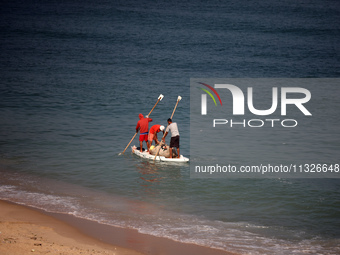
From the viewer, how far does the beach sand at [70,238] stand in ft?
37.7

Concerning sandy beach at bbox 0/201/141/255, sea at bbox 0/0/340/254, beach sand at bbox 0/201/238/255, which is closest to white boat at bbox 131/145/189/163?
sea at bbox 0/0/340/254

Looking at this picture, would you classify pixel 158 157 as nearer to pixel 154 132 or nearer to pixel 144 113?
pixel 154 132

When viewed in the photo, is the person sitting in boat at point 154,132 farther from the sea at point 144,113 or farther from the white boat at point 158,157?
the sea at point 144,113

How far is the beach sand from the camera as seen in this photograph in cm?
1148

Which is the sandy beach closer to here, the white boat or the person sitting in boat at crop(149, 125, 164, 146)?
the white boat

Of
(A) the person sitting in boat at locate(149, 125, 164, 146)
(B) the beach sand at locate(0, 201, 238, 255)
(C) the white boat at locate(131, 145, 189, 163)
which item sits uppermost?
(A) the person sitting in boat at locate(149, 125, 164, 146)

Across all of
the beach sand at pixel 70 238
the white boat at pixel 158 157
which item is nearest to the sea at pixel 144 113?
the white boat at pixel 158 157

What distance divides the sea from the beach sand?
1.62 ft

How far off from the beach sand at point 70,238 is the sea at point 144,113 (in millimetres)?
495

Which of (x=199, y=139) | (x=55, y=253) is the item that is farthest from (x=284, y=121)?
(x=55, y=253)

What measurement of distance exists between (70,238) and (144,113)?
1737cm

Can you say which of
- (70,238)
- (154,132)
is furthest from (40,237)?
(154,132)

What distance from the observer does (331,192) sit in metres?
17.6

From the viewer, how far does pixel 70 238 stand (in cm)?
1255
